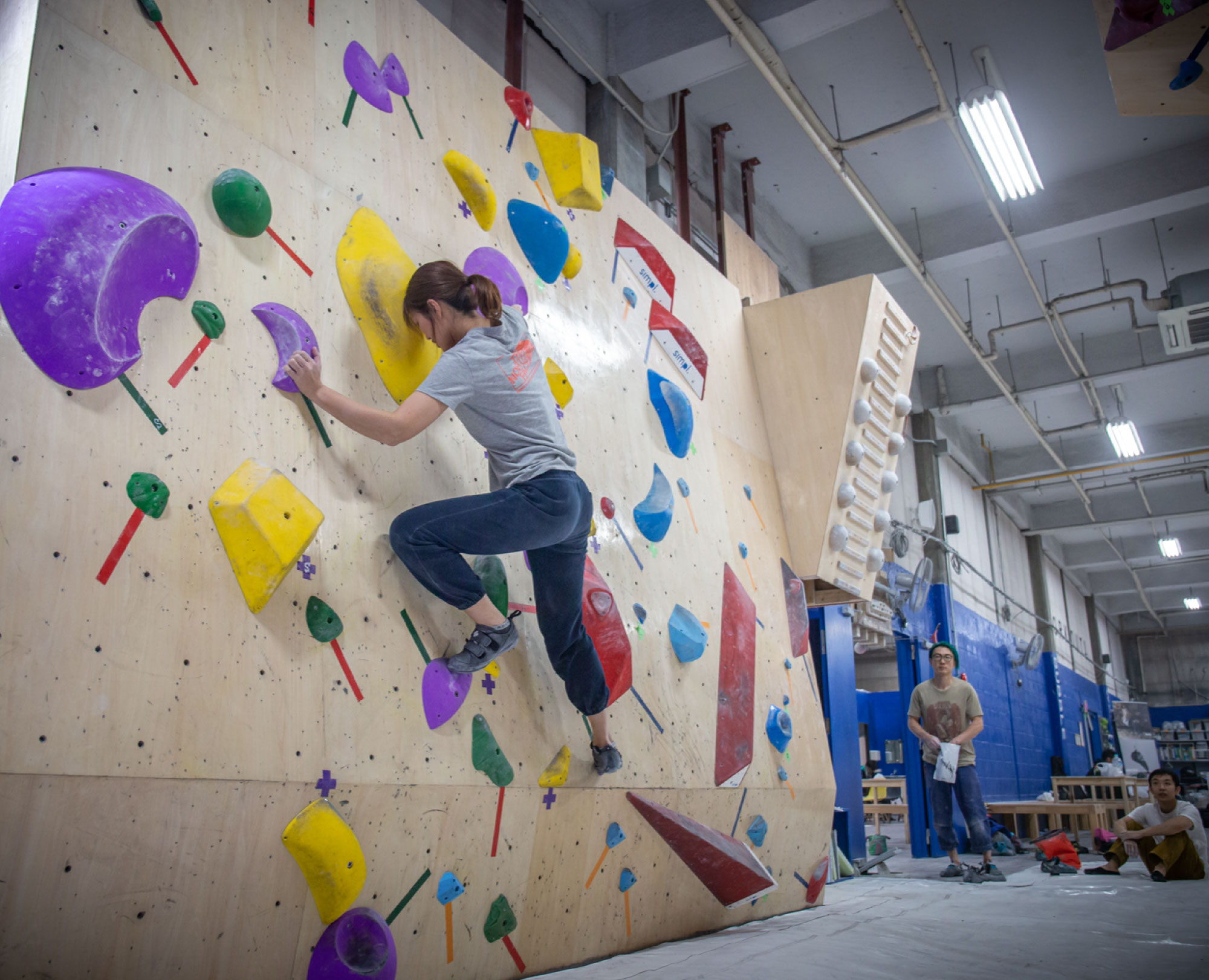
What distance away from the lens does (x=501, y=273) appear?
108 inches

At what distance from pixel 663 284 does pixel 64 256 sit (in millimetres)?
2501

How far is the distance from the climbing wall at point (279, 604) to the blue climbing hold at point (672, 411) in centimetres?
37

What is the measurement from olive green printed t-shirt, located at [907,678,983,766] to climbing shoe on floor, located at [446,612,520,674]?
3487 mm

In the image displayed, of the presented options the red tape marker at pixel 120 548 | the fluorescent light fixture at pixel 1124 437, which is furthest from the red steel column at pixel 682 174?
the fluorescent light fixture at pixel 1124 437

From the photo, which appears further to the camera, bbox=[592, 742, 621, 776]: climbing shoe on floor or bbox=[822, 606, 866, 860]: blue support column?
bbox=[822, 606, 866, 860]: blue support column

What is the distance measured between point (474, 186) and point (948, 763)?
382 cm

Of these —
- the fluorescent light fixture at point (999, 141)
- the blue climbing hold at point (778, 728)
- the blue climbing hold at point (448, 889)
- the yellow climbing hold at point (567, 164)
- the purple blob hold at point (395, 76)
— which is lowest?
the blue climbing hold at point (448, 889)

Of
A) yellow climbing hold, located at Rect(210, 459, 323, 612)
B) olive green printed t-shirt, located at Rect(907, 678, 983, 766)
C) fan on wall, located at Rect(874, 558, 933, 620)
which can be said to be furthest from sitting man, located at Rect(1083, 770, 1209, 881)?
yellow climbing hold, located at Rect(210, 459, 323, 612)

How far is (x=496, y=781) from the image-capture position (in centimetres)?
216

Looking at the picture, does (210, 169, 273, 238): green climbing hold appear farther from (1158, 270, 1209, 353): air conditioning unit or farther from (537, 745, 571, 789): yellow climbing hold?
(1158, 270, 1209, 353): air conditioning unit

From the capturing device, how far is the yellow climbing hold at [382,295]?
86.4 inches

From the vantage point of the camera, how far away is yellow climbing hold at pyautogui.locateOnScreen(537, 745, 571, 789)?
2.31 meters

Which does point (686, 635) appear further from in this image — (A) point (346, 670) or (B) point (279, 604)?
(B) point (279, 604)

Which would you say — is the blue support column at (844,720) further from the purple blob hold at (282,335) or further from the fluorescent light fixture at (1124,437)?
the fluorescent light fixture at (1124,437)
